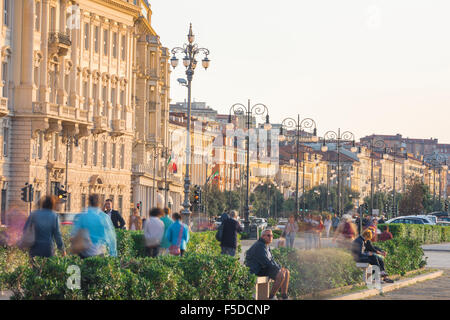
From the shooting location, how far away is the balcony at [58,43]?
59406 mm

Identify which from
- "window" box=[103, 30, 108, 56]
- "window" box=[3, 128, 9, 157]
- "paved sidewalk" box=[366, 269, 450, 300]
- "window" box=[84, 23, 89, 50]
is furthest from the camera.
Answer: "window" box=[103, 30, 108, 56]

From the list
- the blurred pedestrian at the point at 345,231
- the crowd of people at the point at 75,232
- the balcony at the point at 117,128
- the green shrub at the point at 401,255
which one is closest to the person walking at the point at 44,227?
the crowd of people at the point at 75,232

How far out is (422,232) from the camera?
54219mm

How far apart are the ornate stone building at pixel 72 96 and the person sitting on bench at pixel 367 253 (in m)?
33.0

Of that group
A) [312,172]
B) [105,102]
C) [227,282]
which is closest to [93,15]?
[105,102]

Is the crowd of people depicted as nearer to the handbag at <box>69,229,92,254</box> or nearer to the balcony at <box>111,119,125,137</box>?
the handbag at <box>69,229,92,254</box>

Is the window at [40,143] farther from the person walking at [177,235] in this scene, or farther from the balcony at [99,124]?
the person walking at [177,235]

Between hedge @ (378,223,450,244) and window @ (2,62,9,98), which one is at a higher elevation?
window @ (2,62,9,98)

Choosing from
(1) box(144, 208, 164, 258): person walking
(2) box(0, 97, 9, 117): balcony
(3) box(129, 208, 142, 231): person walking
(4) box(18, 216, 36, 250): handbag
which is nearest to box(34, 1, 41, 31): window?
(2) box(0, 97, 9, 117): balcony

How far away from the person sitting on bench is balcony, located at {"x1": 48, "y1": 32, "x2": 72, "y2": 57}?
39084mm

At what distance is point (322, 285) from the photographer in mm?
20125

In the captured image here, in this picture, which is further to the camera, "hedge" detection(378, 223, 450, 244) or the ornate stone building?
the ornate stone building

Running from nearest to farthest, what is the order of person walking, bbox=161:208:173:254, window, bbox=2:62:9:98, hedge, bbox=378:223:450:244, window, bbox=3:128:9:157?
person walking, bbox=161:208:173:254 → hedge, bbox=378:223:450:244 → window, bbox=2:62:9:98 → window, bbox=3:128:9:157

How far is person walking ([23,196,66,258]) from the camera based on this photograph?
15.4 m
